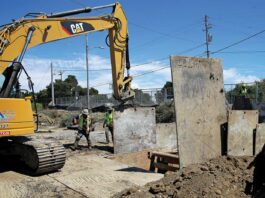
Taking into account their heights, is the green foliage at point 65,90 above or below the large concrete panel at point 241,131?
above

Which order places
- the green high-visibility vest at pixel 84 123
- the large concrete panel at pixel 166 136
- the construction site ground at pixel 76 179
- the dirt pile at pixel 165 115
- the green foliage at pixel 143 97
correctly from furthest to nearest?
1. the green foliage at pixel 143 97
2. the dirt pile at pixel 165 115
3. the large concrete panel at pixel 166 136
4. the green high-visibility vest at pixel 84 123
5. the construction site ground at pixel 76 179

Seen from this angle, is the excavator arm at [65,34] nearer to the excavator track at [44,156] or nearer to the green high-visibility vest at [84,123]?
the excavator track at [44,156]

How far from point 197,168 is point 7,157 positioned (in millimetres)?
6650

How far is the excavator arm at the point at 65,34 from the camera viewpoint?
32.7 ft

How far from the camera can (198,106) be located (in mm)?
8172

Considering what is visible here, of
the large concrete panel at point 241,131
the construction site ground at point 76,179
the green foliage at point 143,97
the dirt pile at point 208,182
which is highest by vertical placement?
the green foliage at point 143,97

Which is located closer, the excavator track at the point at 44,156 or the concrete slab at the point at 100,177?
the concrete slab at the point at 100,177

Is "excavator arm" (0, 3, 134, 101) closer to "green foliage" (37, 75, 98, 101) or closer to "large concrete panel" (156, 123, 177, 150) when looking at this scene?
"large concrete panel" (156, 123, 177, 150)

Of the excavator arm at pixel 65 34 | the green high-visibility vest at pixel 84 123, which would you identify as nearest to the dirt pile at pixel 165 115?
the green high-visibility vest at pixel 84 123

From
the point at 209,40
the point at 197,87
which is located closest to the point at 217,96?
the point at 197,87

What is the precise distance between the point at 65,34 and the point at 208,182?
22.1 ft

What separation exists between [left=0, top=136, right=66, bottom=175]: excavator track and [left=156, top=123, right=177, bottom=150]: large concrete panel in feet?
16.5

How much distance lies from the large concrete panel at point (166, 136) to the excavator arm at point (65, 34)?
1.96 meters

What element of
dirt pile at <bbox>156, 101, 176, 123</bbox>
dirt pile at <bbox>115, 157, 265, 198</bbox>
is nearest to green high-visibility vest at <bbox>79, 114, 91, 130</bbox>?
dirt pile at <bbox>115, 157, 265, 198</bbox>
